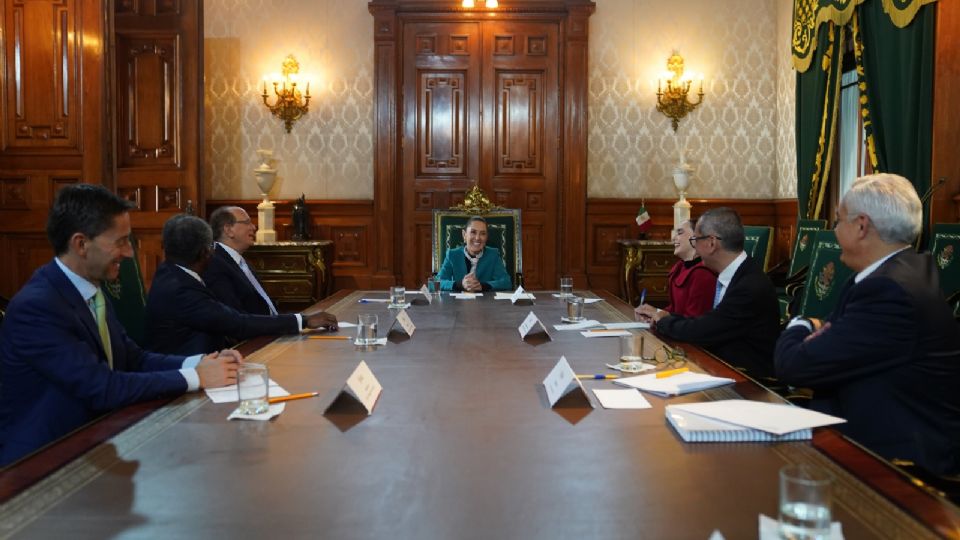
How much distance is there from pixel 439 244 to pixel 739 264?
295 centimetres

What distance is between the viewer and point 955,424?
2188mm

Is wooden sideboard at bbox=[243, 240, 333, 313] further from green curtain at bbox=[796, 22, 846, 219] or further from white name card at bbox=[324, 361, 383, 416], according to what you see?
white name card at bbox=[324, 361, 383, 416]

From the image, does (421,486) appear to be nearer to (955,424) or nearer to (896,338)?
(896,338)

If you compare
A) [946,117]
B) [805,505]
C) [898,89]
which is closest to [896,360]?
[805,505]

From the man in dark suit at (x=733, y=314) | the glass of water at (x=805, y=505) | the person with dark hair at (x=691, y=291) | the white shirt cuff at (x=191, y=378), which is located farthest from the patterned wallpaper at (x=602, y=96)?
the glass of water at (x=805, y=505)

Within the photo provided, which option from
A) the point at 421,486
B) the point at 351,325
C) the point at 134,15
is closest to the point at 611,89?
the point at 134,15

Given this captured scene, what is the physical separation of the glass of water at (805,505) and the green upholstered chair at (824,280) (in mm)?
3437

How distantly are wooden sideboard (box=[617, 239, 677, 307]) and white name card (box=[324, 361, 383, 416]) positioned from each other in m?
5.20

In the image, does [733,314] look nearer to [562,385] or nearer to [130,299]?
[562,385]

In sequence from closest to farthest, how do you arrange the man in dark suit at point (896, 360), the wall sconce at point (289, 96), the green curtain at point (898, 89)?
1. the man in dark suit at point (896, 360)
2. the green curtain at point (898, 89)
3. the wall sconce at point (289, 96)

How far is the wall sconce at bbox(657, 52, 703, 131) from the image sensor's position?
7.42m

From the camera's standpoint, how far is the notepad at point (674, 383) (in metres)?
2.15

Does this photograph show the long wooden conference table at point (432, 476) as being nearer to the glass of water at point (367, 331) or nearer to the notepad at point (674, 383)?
the notepad at point (674, 383)

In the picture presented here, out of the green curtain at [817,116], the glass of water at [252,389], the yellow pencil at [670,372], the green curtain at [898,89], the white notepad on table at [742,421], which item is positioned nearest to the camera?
the white notepad on table at [742,421]
